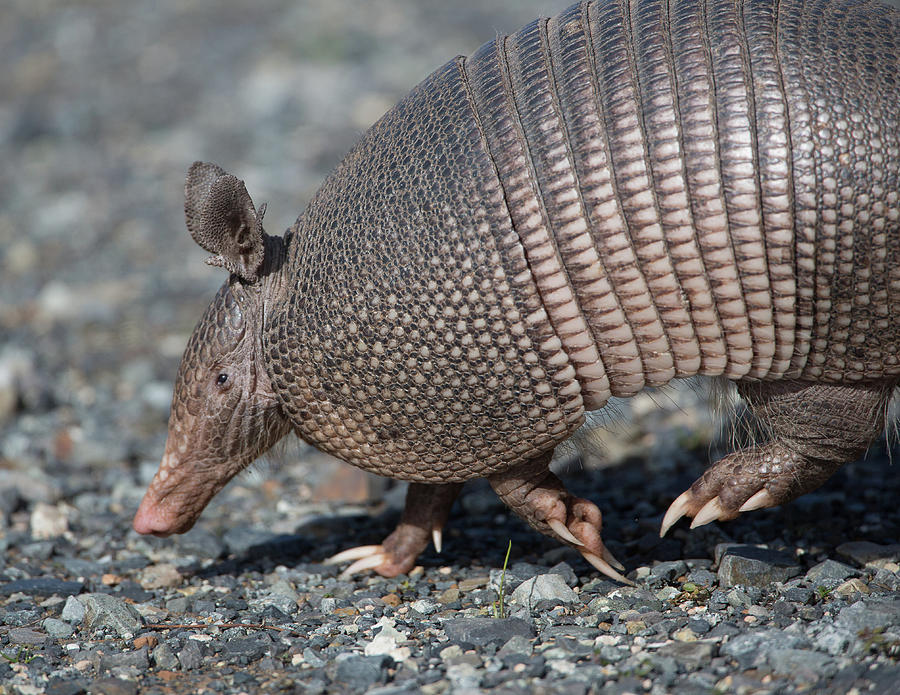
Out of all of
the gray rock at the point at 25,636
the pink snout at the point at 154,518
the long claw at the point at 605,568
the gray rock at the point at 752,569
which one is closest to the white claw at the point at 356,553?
the pink snout at the point at 154,518

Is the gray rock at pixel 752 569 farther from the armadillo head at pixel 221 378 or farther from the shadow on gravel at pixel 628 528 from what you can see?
the armadillo head at pixel 221 378

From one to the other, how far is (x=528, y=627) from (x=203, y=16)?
15328mm

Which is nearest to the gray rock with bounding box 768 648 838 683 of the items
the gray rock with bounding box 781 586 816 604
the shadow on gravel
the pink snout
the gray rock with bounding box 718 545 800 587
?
the gray rock with bounding box 781 586 816 604

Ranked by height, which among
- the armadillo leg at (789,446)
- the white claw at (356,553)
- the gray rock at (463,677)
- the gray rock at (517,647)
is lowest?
the gray rock at (463,677)

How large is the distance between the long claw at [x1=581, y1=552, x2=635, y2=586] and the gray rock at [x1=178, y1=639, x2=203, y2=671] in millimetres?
1881

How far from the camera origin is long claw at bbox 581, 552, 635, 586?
4839 mm

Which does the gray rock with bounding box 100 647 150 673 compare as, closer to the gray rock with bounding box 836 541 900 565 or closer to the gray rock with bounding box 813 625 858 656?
the gray rock with bounding box 813 625 858 656

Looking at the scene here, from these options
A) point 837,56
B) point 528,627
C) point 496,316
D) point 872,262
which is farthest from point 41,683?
point 837,56

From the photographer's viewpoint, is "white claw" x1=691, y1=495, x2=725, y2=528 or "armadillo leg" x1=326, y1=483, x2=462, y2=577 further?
"armadillo leg" x1=326, y1=483, x2=462, y2=577

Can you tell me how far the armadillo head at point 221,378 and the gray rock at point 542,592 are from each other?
4.81 ft

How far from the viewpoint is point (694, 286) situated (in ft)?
13.9

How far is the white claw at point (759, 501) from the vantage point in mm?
4832

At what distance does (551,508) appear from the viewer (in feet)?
16.2

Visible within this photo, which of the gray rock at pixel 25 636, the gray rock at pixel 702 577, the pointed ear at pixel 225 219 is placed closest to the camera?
the pointed ear at pixel 225 219
